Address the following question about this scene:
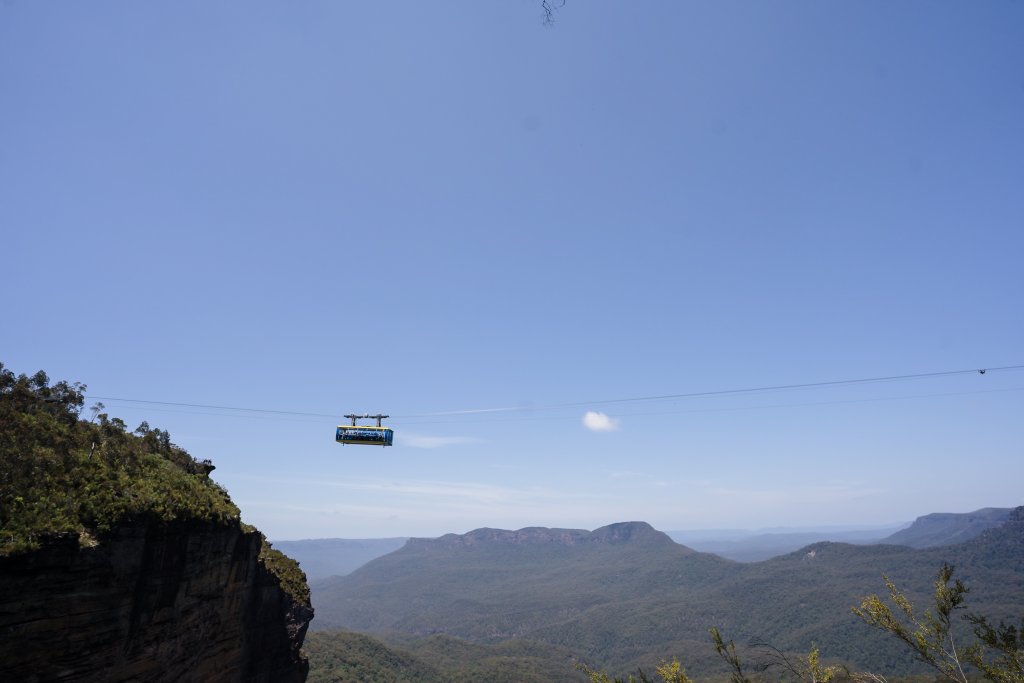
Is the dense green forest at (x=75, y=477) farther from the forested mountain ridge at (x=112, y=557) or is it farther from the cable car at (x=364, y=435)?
the cable car at (x=364, y=435)

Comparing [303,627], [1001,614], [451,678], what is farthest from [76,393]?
[1001,614]

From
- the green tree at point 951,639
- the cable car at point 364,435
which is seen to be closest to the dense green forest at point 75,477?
the cable car at point 364,435

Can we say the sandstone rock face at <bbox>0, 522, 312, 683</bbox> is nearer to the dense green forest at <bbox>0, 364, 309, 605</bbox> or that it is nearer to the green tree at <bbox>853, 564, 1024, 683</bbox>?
the dense green forest at <bbox>0, 364, 309, 605</bbox>

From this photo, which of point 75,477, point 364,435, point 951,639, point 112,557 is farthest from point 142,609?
point 951,639

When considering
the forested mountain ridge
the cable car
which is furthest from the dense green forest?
the cable car

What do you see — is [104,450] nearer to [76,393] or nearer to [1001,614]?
[76,393]

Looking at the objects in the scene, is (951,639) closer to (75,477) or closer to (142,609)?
(142,609)
